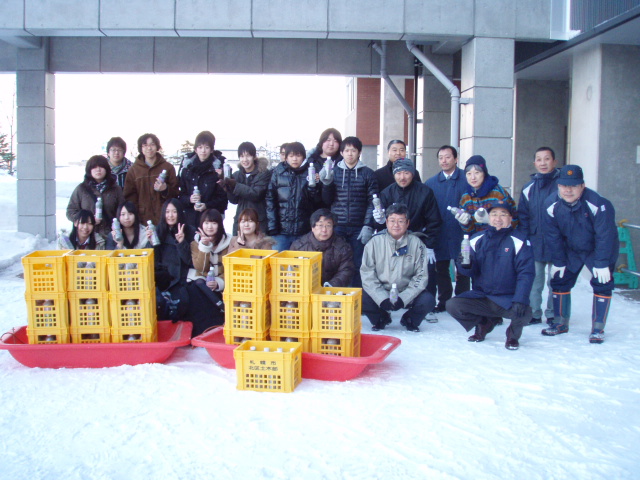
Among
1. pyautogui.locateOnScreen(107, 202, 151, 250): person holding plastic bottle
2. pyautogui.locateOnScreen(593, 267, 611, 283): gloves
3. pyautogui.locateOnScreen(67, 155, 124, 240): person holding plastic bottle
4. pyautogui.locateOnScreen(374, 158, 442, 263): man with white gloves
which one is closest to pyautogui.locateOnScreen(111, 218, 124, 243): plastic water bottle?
pyautogui.locateOnScreen(107, 202, 151, 250): person holding plastic bottle

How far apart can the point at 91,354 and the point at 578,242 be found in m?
4.13

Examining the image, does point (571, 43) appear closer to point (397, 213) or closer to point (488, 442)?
point (397, 213)

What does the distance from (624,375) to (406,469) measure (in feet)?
7.42

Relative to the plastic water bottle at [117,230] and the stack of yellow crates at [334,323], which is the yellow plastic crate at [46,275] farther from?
the stack of yellow crates at [334,323]

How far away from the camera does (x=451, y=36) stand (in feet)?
25.3

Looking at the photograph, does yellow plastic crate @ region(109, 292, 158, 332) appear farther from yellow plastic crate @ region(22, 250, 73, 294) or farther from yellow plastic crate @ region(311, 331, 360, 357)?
yellow plastic crate @ region(311, 331, 360, 357)

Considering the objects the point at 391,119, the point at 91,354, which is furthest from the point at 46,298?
the point at 391,119

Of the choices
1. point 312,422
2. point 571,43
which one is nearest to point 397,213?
point 312,422

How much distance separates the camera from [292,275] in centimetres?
437

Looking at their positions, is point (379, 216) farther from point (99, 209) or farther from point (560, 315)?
point (99, 209)

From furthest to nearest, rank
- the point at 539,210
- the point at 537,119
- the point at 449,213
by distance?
the point at 537,119, the point at 449,213, the point at 539,210

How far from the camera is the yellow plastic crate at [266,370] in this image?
13.0 feet

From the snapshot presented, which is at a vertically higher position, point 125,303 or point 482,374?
point 125,303

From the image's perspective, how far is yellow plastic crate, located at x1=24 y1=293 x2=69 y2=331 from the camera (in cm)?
446
